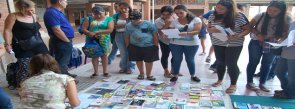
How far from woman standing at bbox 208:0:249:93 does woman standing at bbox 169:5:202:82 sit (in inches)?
9.4

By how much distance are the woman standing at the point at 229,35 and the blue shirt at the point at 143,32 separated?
0.86 m

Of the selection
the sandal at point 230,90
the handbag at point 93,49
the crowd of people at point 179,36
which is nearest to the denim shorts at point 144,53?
the crowd of people at point 179,36

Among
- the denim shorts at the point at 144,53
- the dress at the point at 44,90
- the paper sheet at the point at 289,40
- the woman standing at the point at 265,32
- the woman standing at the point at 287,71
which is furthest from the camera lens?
the denim shorts at the point at 144,53

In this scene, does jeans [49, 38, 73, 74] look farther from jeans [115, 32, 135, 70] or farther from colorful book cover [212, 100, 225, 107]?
colorful book cover [212, 100, 225, 107]

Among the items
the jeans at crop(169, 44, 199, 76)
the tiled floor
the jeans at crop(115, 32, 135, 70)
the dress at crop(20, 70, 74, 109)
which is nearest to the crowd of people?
the jeans at crop(169, 44, 199, 76)

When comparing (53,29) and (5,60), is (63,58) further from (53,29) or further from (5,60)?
(5,60)

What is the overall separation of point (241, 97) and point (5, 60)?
421 cm

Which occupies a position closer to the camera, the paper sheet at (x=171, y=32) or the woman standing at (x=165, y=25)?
the paper sheet at (x=171, y=32)

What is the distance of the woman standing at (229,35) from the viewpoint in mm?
2946

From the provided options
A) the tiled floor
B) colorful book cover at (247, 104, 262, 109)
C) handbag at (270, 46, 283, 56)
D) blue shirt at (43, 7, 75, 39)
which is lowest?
the tiled floor

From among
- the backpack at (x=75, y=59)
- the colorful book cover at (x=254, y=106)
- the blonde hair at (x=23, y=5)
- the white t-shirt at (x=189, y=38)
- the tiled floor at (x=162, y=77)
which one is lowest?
the tiled floor at (x=162, y=77)

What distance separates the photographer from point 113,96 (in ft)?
9.98

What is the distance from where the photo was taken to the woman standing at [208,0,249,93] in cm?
295

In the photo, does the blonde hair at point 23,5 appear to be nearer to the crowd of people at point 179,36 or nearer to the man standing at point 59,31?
the crowd of people at point 179,36
